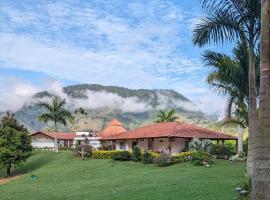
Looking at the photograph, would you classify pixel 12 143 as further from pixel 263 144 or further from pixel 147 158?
pixel 263 144

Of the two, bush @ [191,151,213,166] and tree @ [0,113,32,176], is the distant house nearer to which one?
bush @ [191,151,213,166]

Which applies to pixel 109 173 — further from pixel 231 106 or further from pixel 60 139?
pixel 60 139

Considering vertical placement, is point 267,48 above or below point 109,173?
above

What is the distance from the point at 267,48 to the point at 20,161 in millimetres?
42576

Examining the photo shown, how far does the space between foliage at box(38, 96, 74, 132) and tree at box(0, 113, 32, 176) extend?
1312 cm

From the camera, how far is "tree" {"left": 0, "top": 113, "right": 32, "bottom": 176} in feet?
154

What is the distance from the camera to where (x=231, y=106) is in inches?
1302

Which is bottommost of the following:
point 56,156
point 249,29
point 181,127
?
point 56,156

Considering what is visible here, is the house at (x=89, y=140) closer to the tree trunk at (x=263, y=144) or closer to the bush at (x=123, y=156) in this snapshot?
the bush at (x=123, y=156)

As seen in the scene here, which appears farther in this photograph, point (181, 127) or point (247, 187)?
point (181, 127)

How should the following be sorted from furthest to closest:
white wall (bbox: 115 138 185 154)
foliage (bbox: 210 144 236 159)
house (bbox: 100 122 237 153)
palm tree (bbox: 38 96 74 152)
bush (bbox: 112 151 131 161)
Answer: palm tree (bbox: 38 96 74 152)
white wall (bbox: 115 138 185 154)
house (bbox: 100 122 237 153)
bush (bbox: 112 151 131 161)
foliage (bbox: 210 144 236 159)

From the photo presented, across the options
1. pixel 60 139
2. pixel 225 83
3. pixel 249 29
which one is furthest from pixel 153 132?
pixel 60 139

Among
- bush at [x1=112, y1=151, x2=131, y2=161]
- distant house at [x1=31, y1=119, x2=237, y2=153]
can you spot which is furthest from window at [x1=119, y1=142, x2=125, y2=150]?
bush at [x1=112, y1=151, x2=131, y2=161]

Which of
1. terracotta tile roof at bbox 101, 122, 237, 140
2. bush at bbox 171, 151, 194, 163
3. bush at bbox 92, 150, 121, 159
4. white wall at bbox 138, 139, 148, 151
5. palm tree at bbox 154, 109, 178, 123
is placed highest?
palm tree at bbox 154, 109, 178, 123
